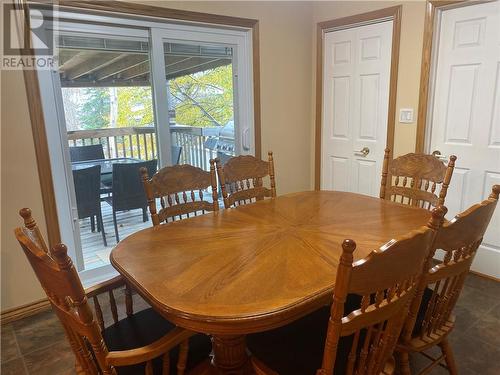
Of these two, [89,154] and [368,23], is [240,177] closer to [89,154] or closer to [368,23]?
[89,154]

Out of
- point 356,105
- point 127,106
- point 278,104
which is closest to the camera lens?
point 127,106

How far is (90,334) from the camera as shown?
0.99m

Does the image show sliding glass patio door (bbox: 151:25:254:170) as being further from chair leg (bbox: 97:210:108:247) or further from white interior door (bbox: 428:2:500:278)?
white interior door (bbox: 428:2:500:278)

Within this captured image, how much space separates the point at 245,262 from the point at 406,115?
228cm

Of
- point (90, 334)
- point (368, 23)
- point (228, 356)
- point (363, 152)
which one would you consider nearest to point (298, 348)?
point (228, 356)

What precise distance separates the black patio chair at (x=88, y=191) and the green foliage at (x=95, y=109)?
0.32 metres

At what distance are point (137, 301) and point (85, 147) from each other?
46.2 inches

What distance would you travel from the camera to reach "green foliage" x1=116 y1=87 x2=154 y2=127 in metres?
2.72

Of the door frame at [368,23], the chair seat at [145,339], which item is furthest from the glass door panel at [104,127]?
the door frame at [368,23]

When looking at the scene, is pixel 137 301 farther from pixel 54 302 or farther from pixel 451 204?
pixel 451 204

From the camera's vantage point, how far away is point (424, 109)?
290 centimetres

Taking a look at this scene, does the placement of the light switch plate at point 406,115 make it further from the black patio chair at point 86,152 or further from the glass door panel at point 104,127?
the black patio chair at point 86,152

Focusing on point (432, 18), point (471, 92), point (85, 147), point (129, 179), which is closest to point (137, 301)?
point (129, 179)

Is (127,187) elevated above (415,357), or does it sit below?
above
